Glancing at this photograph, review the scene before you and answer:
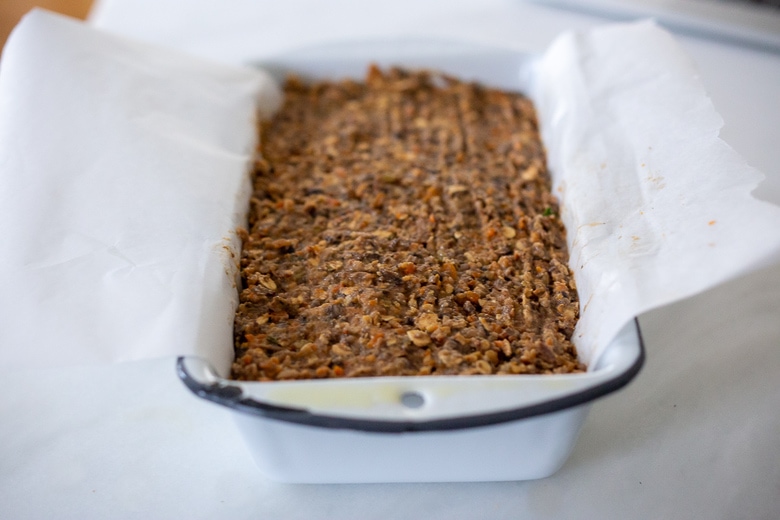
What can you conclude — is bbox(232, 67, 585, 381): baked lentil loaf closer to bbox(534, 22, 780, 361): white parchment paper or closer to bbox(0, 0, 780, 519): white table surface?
bbox(534, 22, 780, 361): white parchment paper

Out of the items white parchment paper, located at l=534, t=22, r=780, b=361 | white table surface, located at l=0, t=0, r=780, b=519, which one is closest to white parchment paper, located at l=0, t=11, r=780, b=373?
white parchment paper, located at l=534, t=22, r=780, b=361

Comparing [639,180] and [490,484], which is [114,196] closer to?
[490,484]

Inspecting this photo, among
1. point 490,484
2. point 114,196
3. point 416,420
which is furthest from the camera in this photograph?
point 114,196

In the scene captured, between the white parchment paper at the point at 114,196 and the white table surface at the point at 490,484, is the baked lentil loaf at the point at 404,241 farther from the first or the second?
the white table surface at the point at 490,484

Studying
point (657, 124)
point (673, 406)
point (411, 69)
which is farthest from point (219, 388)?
point (411, 69)

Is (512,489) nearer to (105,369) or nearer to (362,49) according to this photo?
(105,369)

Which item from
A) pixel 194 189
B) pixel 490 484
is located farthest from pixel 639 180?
pixel 194 189

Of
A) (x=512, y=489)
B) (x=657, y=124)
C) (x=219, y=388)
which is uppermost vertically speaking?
(x=657, y=124)
